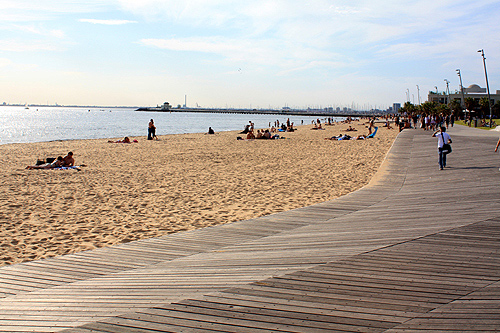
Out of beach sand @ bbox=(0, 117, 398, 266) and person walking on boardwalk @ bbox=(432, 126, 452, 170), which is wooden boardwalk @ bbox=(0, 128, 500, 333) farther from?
person walking on boardwalk @ bbox=(432, 126, 452, 170)

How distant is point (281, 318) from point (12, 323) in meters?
2.11

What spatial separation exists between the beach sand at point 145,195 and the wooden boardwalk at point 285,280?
1.46 meters

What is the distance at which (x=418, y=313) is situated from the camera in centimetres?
309

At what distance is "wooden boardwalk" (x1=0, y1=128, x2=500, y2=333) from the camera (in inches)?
119

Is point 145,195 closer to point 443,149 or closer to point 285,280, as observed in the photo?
point 285,280

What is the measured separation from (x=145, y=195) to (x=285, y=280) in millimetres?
7203

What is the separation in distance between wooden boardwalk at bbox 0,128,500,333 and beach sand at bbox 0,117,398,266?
1.46 m

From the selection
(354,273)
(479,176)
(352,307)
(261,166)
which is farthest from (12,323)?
(261,166)

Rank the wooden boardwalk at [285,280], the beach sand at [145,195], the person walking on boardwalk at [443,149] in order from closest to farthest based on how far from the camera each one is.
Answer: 1. the wooden boardwalk at [285,280]
2. the beach sand at [145,195]
3. the person walking on boardwalk at [443,149]

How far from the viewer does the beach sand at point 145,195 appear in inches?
267

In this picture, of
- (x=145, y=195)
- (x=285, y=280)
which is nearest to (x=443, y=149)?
(x=145, y=195)

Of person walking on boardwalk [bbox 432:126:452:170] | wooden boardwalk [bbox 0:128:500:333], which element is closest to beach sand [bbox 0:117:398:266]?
wooden boardwalk [bbox 0:128:500:333]

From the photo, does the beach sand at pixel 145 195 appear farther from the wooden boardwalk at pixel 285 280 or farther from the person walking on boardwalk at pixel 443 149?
the person walking on boardwalk at pixel 443 149

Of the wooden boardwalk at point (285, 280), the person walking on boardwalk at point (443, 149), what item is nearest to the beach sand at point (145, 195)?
the wooden boardwalk at point (285, 280)
